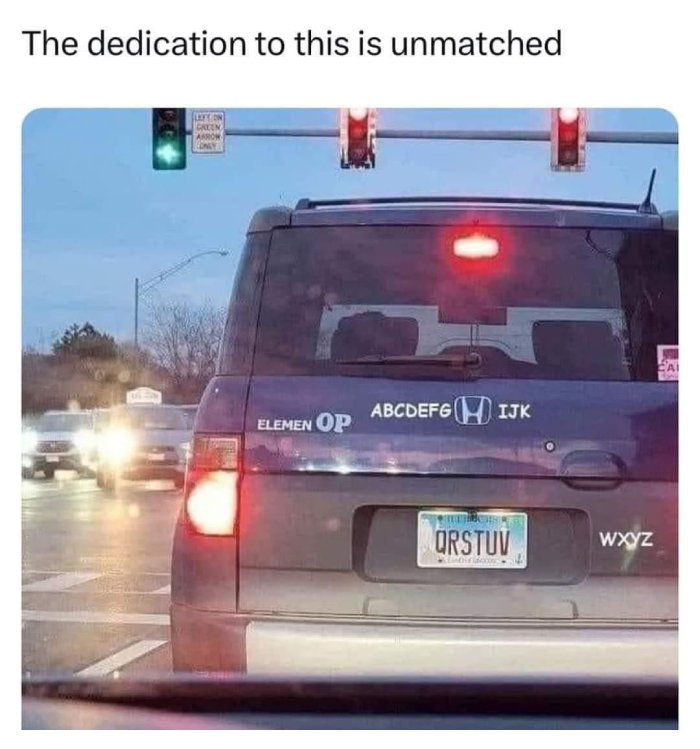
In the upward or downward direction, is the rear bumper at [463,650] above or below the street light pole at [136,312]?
below

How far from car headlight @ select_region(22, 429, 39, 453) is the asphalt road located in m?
0.12

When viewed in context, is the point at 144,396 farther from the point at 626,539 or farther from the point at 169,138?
the point at 626,539

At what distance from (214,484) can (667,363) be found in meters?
1.36

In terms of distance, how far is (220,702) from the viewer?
355cm

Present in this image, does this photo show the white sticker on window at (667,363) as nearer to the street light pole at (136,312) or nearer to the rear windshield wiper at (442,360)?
the rear windshield wiper at (442,360)

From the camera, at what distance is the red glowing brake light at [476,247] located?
12.1ft

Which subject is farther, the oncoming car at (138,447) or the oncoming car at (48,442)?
the oncoming car at (138,447)

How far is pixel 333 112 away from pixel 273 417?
123 centimetres

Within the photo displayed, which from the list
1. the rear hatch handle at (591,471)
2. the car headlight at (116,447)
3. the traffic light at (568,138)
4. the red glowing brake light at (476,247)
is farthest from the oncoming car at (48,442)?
the car headlight at (116,447)

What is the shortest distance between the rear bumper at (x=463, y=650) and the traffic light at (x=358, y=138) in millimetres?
1444

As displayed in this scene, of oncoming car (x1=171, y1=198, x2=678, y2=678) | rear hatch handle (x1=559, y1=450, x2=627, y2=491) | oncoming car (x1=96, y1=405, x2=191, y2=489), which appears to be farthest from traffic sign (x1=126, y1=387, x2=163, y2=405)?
→ rear hatch handle (x1=559, y1=450, x2=627, y2=491)

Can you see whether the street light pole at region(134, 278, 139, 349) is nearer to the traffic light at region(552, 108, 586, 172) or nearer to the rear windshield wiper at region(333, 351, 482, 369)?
the rear windshield wiper at region(333, 351, 482, 369)

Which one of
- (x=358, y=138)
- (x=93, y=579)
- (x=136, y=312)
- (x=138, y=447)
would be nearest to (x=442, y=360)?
(x=358, y=138)

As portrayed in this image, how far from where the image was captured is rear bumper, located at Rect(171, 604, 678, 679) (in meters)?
3.50
